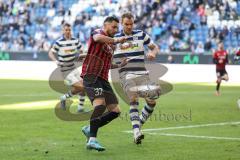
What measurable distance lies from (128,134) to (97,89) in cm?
216

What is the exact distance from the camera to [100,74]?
1109cm

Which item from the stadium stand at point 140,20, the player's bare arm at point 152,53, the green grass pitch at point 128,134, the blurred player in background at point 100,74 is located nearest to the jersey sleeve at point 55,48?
the green grass pitch at point 128,134

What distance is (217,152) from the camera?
1042 cm

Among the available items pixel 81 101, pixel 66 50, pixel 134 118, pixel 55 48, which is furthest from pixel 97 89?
pixel 55 48

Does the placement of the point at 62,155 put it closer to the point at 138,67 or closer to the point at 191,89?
the point at 138,67

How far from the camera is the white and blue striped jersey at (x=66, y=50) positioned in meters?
19.0

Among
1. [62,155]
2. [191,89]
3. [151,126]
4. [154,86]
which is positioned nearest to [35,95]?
[191,89]

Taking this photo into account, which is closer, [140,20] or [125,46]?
[125,46]

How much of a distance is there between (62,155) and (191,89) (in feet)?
57.4

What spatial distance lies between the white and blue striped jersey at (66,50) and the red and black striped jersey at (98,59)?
7.87 meters

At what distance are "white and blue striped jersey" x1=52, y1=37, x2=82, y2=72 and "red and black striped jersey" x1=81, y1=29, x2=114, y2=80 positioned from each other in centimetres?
787

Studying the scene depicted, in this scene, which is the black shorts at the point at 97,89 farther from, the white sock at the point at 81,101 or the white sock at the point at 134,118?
the white sock at the point at 81,101

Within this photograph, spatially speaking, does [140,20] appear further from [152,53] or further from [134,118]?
[134,118]

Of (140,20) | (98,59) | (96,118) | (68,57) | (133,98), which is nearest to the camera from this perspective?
(96,118)
